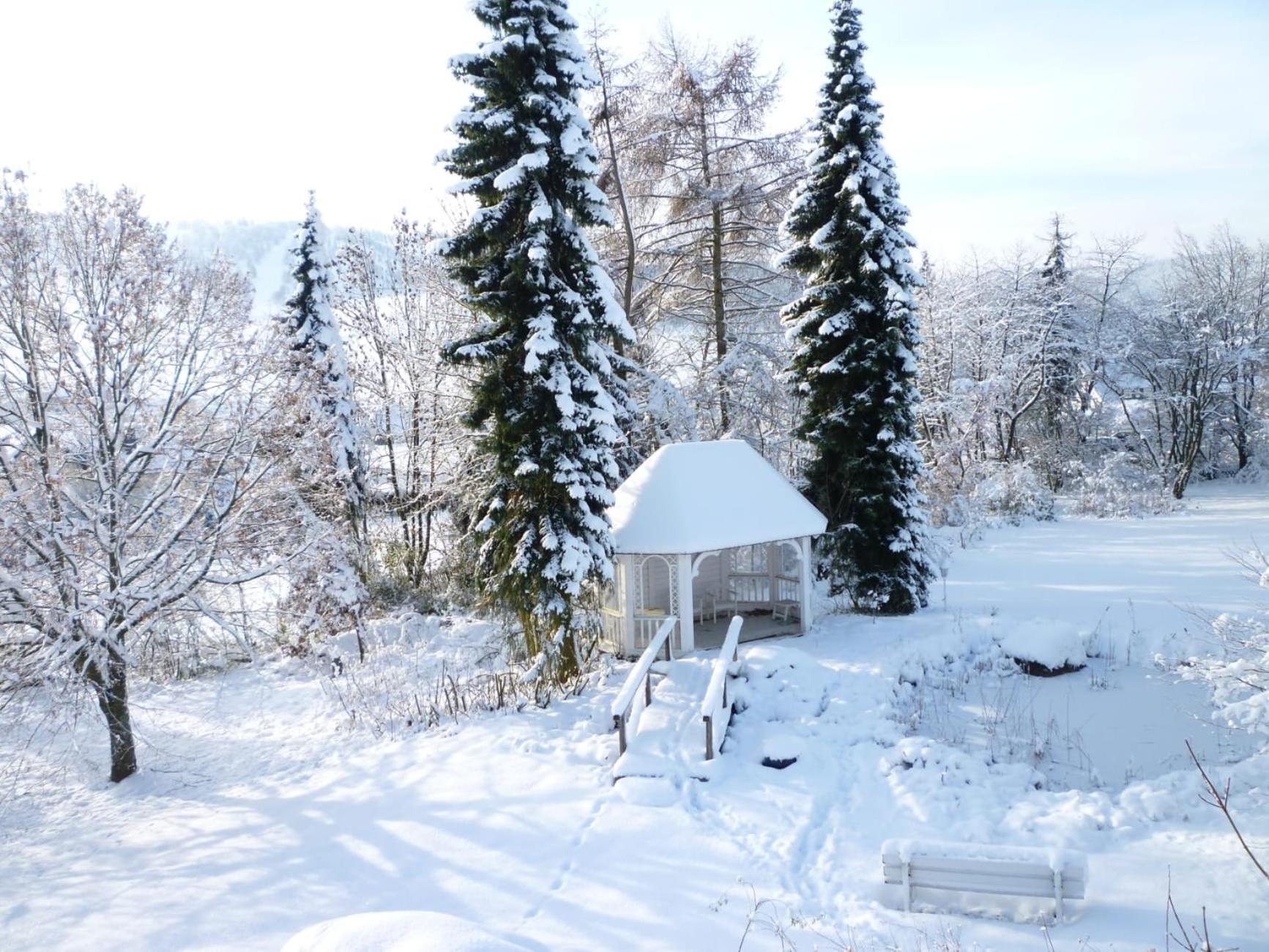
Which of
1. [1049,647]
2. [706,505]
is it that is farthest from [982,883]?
[706,505]

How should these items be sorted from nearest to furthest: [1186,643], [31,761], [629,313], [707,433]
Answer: [1186,643], [31,761], [629,313], [707,433]

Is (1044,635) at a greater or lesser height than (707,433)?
lesser

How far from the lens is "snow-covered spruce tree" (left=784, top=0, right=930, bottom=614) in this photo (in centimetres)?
1451

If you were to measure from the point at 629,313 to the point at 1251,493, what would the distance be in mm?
23860

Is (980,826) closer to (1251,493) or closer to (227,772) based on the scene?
(227,772)

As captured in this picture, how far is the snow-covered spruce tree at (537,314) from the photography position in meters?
11.6

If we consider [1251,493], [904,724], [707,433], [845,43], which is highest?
[845,43]

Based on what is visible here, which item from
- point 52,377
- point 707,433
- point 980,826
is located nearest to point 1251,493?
point 707,433

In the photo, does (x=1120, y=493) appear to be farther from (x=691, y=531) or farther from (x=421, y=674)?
(x=421, y=674)

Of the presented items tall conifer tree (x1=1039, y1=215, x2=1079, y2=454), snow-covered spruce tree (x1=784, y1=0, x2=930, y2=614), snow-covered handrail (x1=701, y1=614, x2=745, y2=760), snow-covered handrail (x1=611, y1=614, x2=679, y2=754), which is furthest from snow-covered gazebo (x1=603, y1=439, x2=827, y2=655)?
tall conifer tree (x1=1039, y1=215, x2=1079, y2=454)

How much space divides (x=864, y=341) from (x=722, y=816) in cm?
971

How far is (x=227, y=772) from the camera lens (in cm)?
1120

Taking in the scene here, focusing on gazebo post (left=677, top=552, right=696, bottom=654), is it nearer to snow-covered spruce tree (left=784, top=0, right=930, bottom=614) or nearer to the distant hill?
snow-covered spruce tree (left=784, top=0, right=930, bottom=614)

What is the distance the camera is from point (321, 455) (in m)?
14.3
